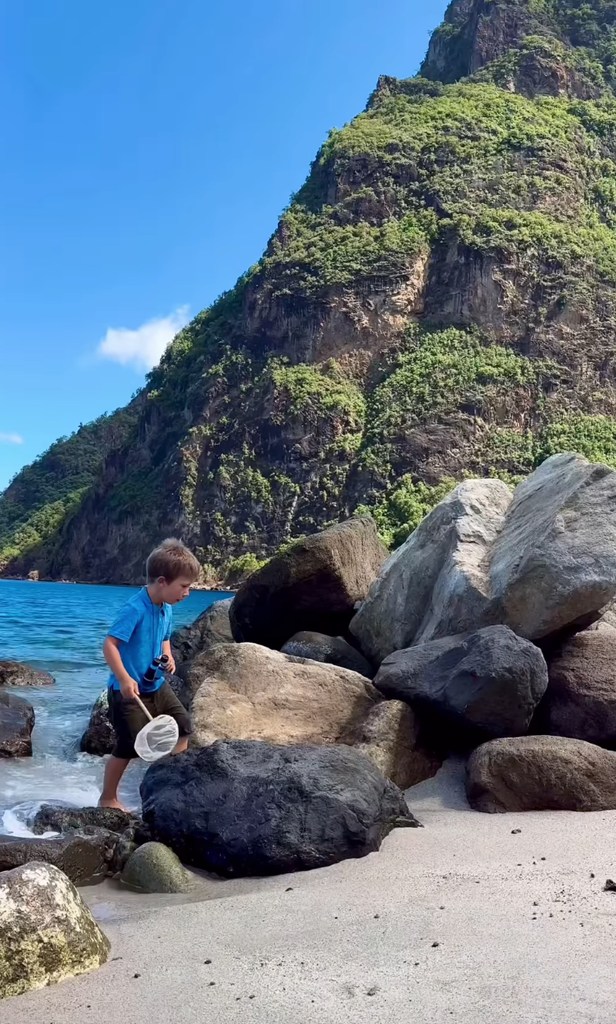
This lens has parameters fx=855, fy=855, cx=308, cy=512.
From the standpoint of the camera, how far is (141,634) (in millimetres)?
5406

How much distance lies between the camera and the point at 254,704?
20.8 ft

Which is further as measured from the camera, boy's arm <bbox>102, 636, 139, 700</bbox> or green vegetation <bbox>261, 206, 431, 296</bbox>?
green vegetation <bbox>261, 206, 431, 296</bbox>

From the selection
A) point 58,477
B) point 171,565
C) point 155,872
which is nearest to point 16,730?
point 171,565

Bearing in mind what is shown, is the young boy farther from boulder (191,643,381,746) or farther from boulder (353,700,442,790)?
boulder (353,700,442,790)

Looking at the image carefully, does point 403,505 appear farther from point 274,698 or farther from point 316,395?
point 274,698

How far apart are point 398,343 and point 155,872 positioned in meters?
70.9

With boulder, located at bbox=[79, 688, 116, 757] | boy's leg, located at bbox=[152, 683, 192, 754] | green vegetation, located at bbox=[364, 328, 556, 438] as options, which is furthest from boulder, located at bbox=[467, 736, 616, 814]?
green vegetation, located at bbox=[364, 328, 556, 438]

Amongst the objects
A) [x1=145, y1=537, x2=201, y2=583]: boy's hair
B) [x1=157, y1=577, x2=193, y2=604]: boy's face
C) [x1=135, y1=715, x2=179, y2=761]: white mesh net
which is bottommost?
[x1=135, y1=715, x2=179, y2=761]: white mesh net

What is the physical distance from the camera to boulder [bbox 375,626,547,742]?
5758 millimetres

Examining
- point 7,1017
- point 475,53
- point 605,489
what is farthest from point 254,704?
point 475,53

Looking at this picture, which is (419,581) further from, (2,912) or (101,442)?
(101,442)

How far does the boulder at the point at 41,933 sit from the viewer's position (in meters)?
2.75

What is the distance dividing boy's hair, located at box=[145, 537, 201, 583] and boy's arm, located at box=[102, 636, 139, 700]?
456mm

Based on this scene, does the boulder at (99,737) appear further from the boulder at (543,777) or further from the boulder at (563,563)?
the boulder at (543,777)
